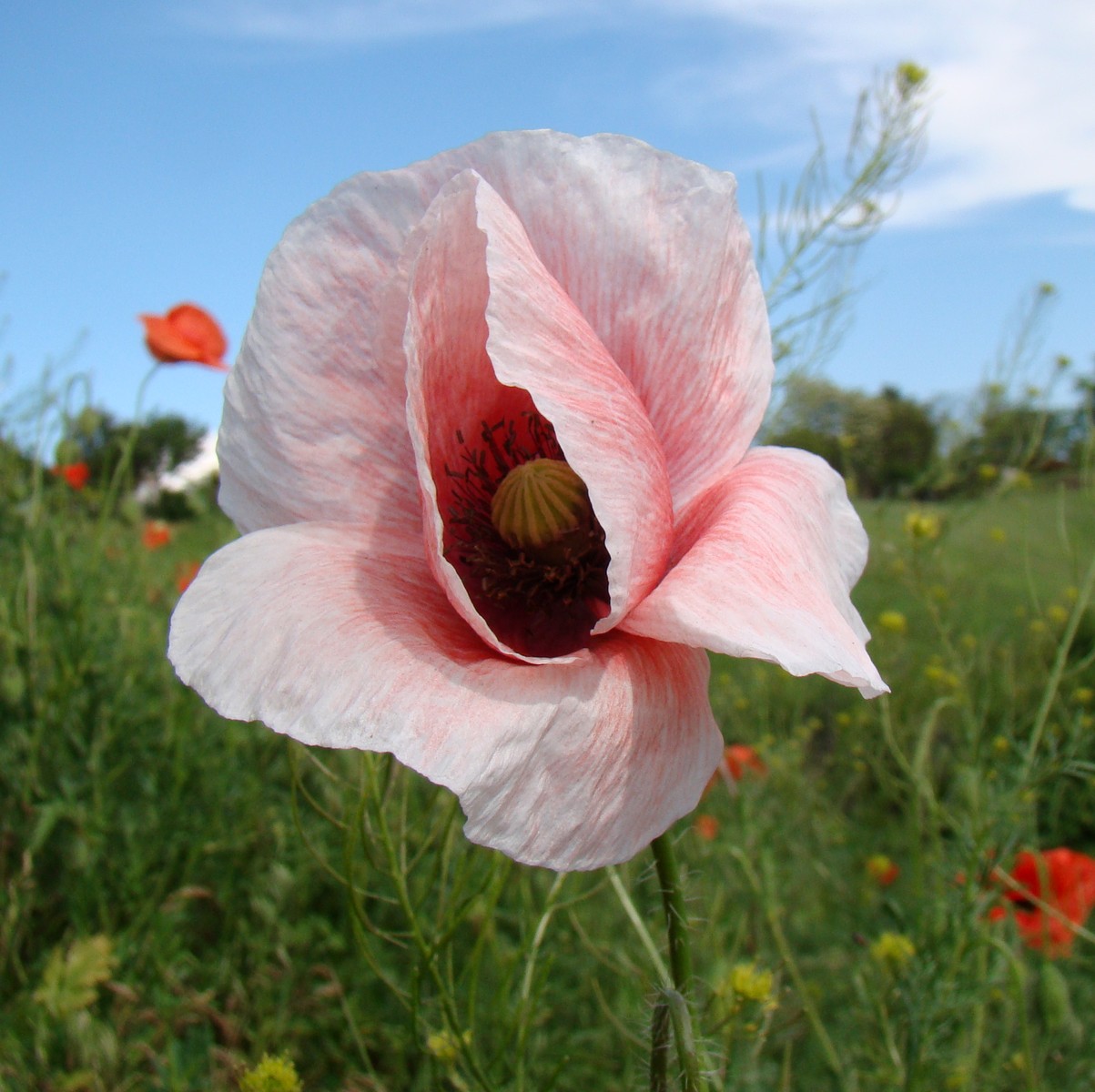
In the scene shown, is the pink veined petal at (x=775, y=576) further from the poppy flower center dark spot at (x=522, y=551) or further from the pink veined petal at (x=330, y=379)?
the pink veined petal at (x=330, y=379)

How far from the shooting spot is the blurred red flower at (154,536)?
3924 millimetres

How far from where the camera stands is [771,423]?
81.6 inches

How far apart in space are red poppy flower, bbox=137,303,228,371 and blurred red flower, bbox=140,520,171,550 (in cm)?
137

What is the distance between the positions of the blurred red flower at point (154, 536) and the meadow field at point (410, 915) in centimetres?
113

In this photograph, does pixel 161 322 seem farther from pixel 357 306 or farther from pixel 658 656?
pixel 658 656

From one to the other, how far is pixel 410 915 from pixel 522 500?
45cm

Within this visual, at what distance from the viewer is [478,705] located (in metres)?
0.62

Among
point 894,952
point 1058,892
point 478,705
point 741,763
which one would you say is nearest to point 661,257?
point 478,705

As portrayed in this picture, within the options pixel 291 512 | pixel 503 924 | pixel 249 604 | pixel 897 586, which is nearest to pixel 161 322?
pixel 503 924

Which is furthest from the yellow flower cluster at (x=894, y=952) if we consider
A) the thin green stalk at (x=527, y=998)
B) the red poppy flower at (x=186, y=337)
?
the red poppy flower at (x=186, y=337)

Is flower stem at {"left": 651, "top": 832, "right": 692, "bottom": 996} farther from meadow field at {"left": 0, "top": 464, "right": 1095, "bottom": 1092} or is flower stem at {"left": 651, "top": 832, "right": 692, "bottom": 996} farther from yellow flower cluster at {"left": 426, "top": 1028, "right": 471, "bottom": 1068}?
yellow flower cluster at {"left": 426, "top": 1028, "right": 471, "bottom": 1068}

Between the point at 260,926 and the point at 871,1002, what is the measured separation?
1240 mm

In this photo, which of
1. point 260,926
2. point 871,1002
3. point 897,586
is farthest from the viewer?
point 897,586

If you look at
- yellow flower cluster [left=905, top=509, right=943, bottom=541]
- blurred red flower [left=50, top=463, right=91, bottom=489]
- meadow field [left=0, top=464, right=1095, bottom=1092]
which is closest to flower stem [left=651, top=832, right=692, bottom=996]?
meadow field [left=0, top=464, right=1095, bottom=1092]
